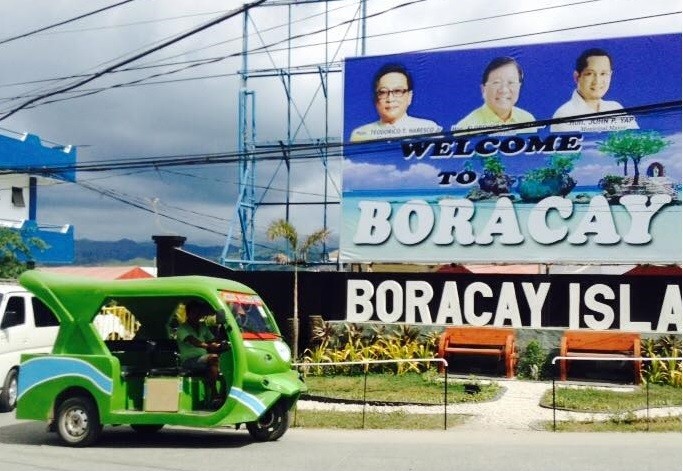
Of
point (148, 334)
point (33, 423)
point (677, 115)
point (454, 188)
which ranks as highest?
point (677, 115)

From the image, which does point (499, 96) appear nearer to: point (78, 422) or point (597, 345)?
point (597, 345)

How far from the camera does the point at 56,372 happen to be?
1338cm

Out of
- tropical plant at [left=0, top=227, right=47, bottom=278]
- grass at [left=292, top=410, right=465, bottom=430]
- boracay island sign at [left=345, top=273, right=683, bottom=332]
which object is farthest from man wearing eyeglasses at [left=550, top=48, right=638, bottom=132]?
tropical plant at [left=0, top=227, right=47, bottom=278]

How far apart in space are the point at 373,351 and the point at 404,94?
657 centimetres

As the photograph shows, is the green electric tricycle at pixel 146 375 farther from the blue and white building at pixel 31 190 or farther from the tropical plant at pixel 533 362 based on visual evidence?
the blue and white building at pixel 31 190

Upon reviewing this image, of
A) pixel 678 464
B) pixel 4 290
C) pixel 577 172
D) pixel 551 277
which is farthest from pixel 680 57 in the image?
pixel 4 290

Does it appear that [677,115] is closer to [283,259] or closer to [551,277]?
[551,277]

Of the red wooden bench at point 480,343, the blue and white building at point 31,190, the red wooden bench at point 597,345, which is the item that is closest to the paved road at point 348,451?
the red wooden bench at point 597,345

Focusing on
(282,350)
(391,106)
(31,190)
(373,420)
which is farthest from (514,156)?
(31,190)

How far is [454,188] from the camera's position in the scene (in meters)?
24.6

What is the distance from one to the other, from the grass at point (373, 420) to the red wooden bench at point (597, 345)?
5.58 meters

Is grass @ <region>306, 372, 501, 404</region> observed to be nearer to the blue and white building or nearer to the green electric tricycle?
the green electric tricycle

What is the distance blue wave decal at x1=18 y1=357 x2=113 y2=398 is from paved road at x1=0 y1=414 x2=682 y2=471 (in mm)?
809

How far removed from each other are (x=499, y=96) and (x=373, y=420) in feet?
35.9
